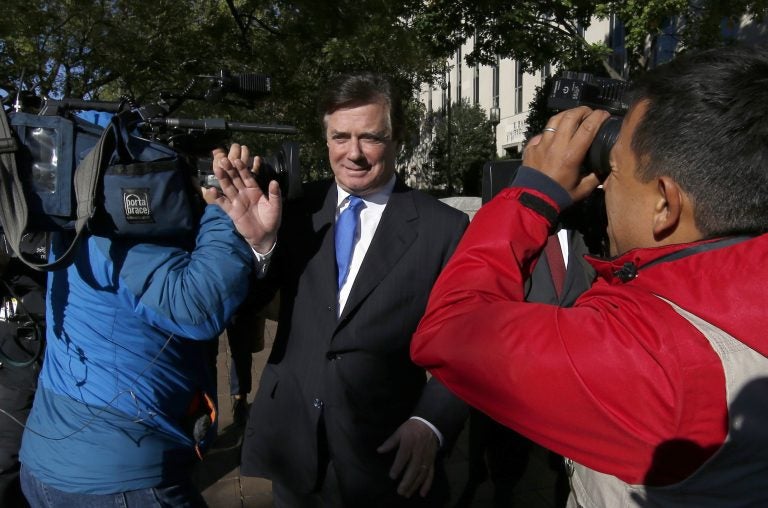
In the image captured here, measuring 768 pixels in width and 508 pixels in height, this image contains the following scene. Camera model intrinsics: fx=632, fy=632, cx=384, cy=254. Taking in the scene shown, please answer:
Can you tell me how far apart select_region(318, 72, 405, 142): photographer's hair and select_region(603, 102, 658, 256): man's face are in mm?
1353

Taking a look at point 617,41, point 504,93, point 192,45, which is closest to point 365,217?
point 192,45

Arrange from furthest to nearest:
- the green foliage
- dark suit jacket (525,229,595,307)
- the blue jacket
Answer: the green foliage < dark suit jacket (525,229,595,307) < the blue jacket

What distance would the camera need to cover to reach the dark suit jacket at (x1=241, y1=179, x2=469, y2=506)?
6.77 ft

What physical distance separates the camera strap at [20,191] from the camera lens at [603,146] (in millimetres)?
1078

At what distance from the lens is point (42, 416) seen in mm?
1689

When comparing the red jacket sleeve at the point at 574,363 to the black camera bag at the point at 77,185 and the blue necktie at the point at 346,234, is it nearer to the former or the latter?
the black camera bag at the point at 77,185

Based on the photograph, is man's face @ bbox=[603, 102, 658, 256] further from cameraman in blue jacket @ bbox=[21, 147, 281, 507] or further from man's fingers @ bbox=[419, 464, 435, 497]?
man's fingers @ bbox=[419, 464, 435, 497]

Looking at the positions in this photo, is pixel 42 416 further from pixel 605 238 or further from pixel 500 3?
pixel 500 3

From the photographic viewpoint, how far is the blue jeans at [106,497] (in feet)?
5.24

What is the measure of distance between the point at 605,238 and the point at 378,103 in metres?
0.95

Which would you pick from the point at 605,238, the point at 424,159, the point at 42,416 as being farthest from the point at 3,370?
the point at 424,159

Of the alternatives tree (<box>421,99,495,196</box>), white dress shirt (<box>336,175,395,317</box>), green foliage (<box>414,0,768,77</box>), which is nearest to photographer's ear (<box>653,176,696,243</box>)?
white dress shirt (<box>336,175,395,317</box>)

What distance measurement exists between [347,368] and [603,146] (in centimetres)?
120

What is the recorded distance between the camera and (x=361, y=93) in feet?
7.73
